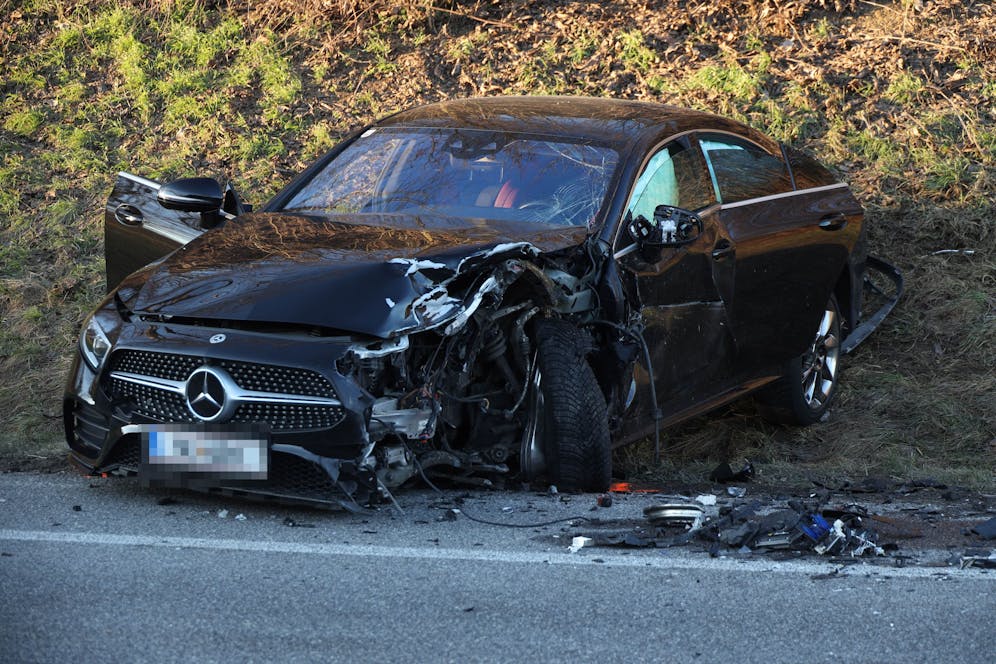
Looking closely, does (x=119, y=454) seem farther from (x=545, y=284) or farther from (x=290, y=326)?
(x=545, y=284)

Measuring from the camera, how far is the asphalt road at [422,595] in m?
4.08

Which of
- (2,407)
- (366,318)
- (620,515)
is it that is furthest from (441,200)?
(2,407)

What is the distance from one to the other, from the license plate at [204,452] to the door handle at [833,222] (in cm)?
405

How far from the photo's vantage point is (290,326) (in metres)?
5.36

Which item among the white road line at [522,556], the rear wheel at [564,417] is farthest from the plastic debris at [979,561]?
the rear wheel at [564,417]

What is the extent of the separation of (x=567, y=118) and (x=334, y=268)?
2.09m

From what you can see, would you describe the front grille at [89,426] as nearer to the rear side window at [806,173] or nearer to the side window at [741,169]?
the side window at [741,169]

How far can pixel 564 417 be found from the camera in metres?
5.86

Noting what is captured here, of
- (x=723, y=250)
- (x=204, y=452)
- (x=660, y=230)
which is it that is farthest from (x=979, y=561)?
(x=204, y=452)

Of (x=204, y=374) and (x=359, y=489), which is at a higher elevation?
(x=204, y=374)

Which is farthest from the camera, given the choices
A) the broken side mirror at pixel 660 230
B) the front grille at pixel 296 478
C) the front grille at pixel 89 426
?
the broken side mirror at pixel 660 230

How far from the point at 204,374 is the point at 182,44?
314 inches

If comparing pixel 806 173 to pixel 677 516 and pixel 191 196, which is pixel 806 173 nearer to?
pixel 677 516

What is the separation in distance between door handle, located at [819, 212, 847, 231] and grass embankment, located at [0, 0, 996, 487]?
126 centimetres
